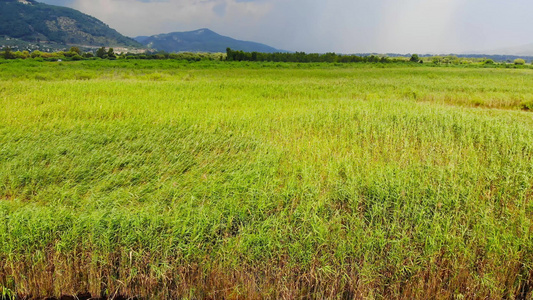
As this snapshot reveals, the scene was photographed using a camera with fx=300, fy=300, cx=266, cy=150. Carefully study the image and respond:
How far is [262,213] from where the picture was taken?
3.88m

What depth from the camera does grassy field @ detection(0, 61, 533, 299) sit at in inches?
128

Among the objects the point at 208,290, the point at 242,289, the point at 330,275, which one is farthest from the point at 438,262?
the point at 208,290

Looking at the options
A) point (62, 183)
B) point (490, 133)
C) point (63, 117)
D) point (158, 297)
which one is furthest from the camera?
point (63, 117)

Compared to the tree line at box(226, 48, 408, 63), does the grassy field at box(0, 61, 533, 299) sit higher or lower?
lower

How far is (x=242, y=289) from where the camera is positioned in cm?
324

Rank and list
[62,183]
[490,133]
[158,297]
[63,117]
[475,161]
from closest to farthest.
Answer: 1. [158,297]
2. [62,183]
3. [475,161]
4. [490,133]
5. [63,117]

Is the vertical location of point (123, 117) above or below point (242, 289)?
above

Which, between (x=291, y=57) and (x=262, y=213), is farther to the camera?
(x=291, y=57)

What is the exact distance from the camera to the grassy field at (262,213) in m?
3.24

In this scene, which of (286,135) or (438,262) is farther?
Result: (286,135)

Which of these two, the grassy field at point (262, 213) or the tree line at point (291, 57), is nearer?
the grassy field at point (262, 213)

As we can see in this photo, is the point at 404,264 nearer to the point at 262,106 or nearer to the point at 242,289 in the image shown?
the point at 242,289

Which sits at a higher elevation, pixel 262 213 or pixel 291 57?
pixel 291 57

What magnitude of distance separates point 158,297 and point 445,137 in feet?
22.6
